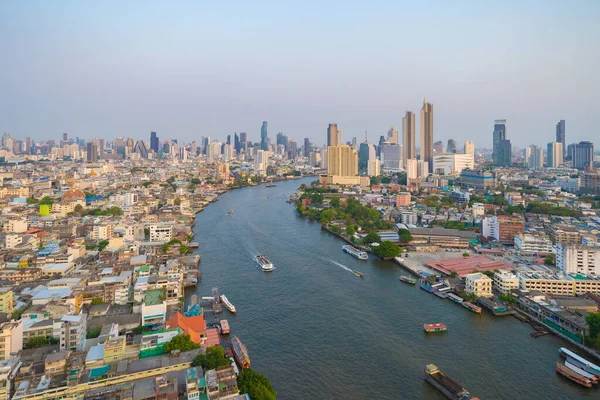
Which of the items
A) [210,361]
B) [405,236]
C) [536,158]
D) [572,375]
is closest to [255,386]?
[210,361]

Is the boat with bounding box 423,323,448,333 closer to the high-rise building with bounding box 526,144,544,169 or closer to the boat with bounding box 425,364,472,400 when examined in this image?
the boat with bounding box 425,364,472,400

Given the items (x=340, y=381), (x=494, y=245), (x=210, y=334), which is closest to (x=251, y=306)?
(x=210, y=334)

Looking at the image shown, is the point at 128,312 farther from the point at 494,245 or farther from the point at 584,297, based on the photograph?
the point at 494,245

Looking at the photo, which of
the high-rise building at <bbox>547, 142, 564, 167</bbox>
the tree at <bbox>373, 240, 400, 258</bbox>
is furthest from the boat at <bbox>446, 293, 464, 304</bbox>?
the high-rise building at <bbox>547, 142, 564, 167</bbox>

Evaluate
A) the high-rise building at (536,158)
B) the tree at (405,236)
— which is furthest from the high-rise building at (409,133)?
the tree at (405,236)

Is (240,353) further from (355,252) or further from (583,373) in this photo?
(355,252)

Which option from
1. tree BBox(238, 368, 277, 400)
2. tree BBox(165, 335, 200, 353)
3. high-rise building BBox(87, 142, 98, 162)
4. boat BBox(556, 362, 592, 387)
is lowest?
boat BBox(556, 362, 592, 387)
